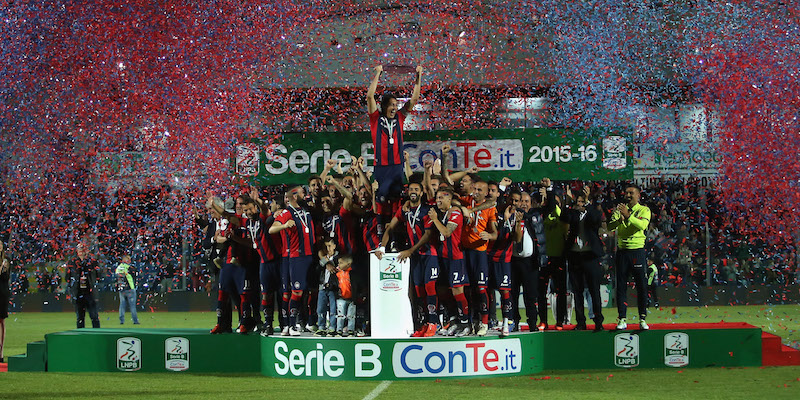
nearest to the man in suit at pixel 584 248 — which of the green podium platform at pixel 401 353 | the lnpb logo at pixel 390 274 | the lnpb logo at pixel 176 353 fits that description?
the green podium platform at pixel 401 353

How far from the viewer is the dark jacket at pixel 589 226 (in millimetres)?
10180

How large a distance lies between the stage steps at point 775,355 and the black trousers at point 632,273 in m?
1.55

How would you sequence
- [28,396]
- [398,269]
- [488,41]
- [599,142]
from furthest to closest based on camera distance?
[488,41] → [599,142] → [398,269] → [28,396]

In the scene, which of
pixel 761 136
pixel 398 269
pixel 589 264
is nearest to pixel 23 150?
pixel 398 269

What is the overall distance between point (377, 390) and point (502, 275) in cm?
219

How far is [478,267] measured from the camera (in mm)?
9898

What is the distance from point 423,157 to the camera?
12820mm

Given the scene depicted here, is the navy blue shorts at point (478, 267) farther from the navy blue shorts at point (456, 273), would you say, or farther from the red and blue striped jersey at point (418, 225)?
the red and blue striped jersey at point (418, 225)

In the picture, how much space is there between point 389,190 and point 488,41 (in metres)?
10.1

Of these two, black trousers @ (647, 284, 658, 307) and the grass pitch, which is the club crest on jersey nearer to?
the grass pitch

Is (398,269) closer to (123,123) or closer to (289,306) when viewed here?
(289,306)

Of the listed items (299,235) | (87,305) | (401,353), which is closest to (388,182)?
(299,235)

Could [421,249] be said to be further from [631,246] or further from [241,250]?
[631,246]

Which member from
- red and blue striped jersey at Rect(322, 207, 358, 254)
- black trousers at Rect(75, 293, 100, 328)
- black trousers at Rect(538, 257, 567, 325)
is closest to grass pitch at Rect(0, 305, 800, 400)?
black trousers at Rect(538, 257, 567, 325)
